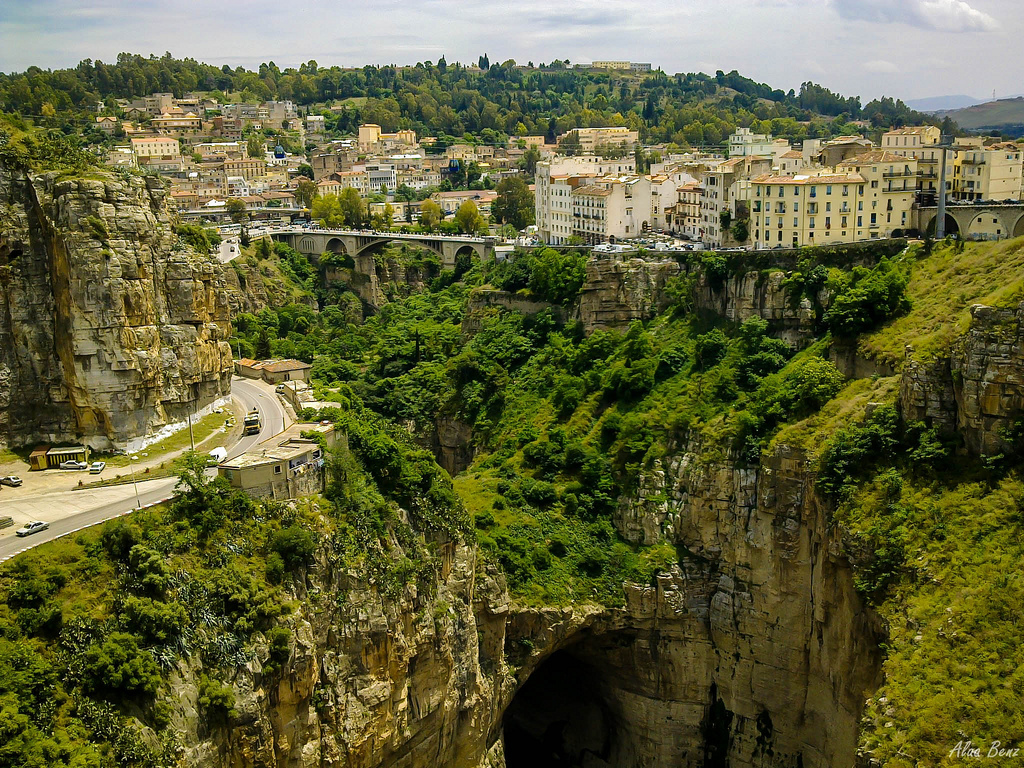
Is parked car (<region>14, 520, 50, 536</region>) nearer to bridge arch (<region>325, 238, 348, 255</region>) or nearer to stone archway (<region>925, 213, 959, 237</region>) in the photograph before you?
stone archway (<region>925, 213, 959, 237</region>)

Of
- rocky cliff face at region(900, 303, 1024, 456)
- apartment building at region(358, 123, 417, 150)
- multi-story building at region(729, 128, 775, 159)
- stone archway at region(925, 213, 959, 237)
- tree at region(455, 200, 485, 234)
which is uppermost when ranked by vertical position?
apartment building at region(358, 123, 417, 150)

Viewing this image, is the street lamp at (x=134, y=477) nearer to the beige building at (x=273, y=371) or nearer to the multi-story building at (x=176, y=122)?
the beige building at (x=273, y=371)

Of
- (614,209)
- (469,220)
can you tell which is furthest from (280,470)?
(469,220)

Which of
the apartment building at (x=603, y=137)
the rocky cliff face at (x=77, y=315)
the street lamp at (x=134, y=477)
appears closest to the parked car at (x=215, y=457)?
the street lamp at (x=134, y=477)

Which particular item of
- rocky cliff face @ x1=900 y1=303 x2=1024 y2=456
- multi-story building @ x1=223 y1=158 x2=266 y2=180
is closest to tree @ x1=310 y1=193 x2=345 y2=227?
multi-story building @ x1=223 y1=158 x2=266 y2=180

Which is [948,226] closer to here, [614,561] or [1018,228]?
[1018,228]

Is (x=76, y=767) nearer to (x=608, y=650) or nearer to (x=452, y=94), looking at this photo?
(x=608, y=650)
